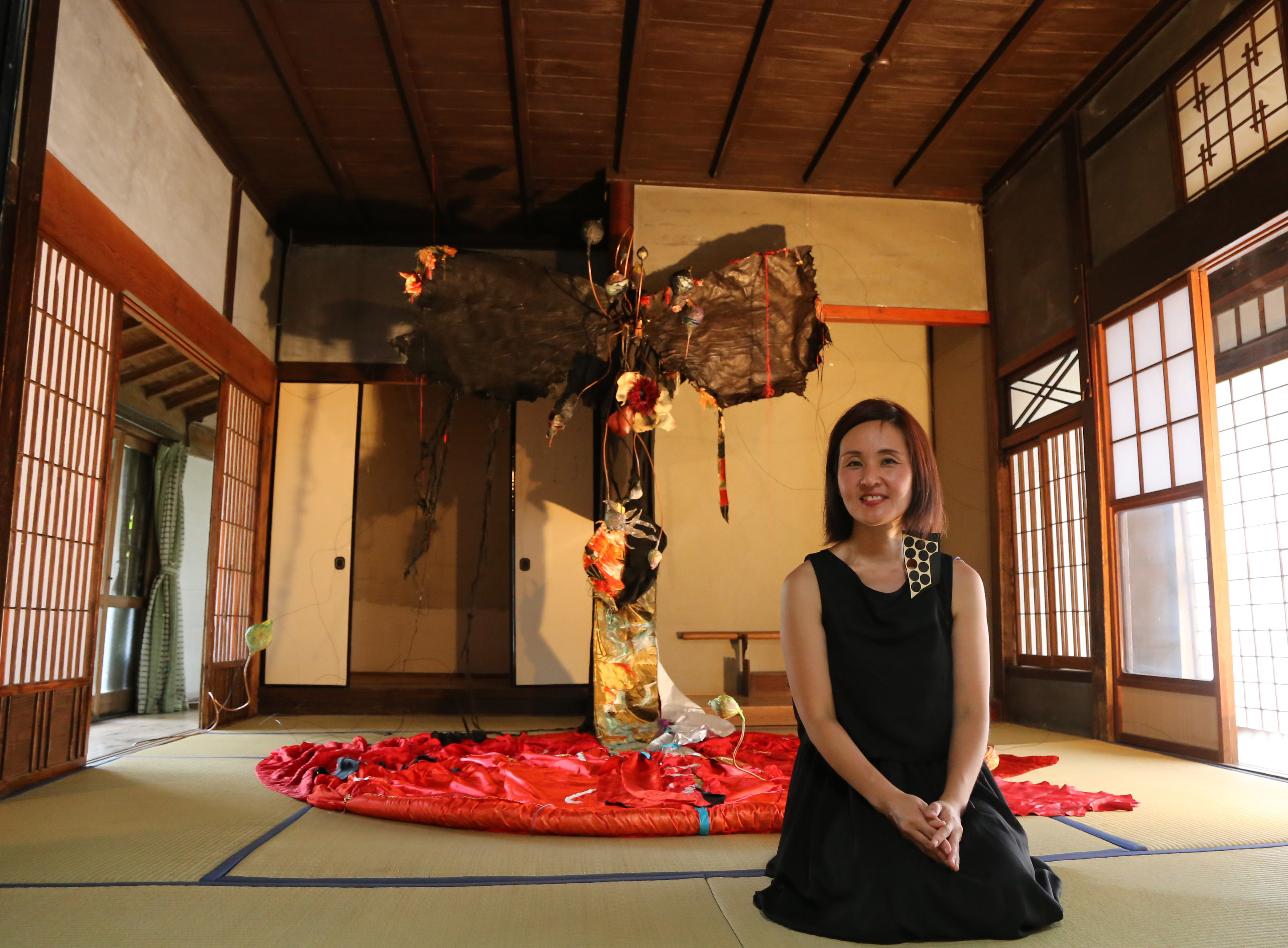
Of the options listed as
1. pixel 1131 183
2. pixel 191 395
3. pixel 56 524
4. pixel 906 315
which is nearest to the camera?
pixel 56 524

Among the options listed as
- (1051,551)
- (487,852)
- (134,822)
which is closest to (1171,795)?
(1051,551)

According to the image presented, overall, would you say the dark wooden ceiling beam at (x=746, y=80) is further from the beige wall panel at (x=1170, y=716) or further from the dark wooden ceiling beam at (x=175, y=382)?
the dark wooden ceiling beam at (x=175, y=382)

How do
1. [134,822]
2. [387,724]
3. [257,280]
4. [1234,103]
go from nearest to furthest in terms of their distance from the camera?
[134,822] < [1234,103] < [387,724] < [257,280]

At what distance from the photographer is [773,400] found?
5969mm

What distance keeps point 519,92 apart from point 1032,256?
2.94 m

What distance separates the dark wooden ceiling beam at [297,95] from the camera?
3.73 meters

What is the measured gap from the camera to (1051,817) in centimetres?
251

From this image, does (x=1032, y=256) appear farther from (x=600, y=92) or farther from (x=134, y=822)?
(x=134, y=822)

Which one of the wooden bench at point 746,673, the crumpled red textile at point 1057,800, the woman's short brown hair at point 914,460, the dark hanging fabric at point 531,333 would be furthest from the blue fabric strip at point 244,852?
the wooden bench at point 746,673

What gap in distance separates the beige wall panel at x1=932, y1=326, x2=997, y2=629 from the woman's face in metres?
3.73

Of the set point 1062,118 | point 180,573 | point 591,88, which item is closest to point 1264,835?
point 1062,118

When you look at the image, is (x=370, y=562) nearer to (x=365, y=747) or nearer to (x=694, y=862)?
(x=365, y=747)

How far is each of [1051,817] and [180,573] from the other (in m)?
6.32

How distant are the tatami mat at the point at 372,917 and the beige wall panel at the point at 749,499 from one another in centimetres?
369
